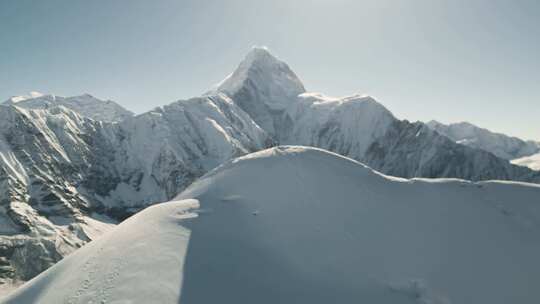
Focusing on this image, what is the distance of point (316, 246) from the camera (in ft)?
73.9

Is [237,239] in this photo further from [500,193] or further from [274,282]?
[500,193]

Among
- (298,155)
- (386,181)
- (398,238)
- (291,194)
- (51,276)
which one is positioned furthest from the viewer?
(298,155)

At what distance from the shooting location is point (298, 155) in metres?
33.1

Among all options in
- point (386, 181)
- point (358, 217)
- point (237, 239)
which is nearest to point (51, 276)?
point (237, 239)

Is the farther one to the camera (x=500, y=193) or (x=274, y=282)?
(x=500, y=193)

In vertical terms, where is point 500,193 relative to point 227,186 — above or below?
above

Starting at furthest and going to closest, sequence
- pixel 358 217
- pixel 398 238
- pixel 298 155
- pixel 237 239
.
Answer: pixel 298 155
pixel 358 217
pixel 398 238
pixel 237 239

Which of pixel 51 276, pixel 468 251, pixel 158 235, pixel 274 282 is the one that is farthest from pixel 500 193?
pixel 51 276

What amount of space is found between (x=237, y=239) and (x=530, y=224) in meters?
22.3

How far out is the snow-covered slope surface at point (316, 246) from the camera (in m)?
18.7

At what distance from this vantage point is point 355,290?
64.0 feet

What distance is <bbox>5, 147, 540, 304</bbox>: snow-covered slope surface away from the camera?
1870cm

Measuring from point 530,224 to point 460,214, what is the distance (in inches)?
199

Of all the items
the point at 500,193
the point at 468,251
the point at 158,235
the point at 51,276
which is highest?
the point at 500,193
